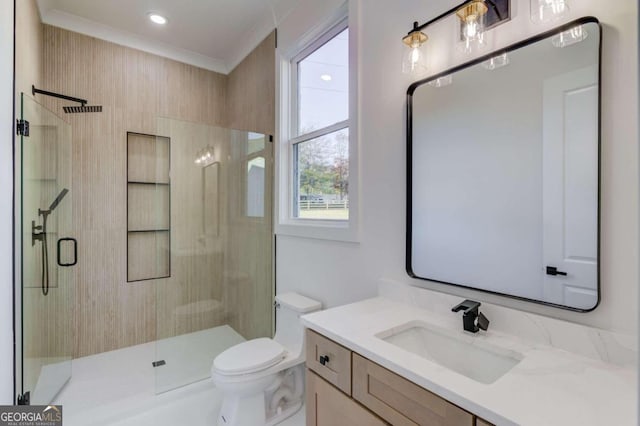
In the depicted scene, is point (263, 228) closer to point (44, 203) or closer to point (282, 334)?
point (282, 334)

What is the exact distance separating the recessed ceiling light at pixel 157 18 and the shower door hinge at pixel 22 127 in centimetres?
137

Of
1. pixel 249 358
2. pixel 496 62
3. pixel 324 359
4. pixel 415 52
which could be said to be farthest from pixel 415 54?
pixel 249 358

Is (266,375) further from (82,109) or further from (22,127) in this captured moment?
(82,109)

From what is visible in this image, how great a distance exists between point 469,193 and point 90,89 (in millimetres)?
3116

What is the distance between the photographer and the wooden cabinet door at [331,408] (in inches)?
39.5

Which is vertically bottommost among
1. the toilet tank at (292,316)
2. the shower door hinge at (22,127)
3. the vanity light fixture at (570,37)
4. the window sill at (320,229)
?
the toilet tank at (292,316)

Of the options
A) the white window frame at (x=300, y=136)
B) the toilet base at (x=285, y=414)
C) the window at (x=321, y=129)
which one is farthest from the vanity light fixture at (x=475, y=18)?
the toilet base at (x=285, y=414)

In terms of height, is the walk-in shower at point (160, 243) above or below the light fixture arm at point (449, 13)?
below

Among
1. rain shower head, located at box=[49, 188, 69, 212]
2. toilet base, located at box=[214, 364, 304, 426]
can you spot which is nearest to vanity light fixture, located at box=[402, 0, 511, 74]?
toilet base, located at box=[214, 364, 304, 426]

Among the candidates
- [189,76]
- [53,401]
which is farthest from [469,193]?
[189,76]

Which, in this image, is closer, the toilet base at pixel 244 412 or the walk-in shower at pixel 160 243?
the toilet base at pixel 244 412

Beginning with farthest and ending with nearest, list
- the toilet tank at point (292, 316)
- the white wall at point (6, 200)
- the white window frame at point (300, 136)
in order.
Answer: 1. the toilet tank at point (292, 316)
2. the white window frame at point (300, 136)
3. the white wall at point (6, 200)

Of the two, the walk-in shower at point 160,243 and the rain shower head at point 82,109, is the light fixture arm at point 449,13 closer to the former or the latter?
the walk-in shower at point 160,243

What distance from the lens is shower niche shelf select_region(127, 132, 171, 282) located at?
2.76 m
